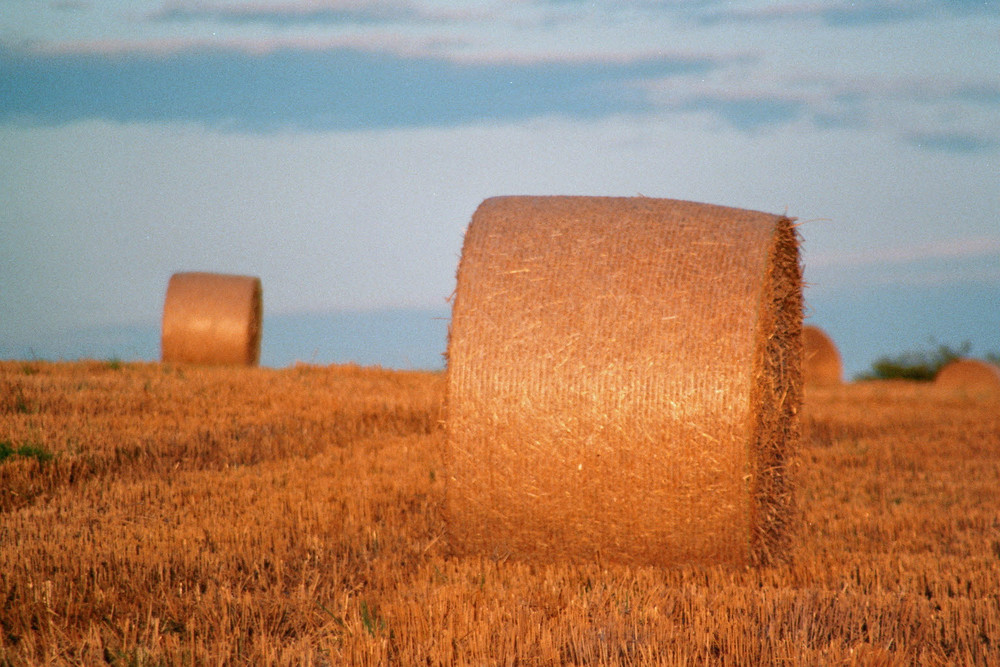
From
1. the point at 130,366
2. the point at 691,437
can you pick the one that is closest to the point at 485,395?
the point at 691,437

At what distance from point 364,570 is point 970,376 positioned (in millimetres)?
22865

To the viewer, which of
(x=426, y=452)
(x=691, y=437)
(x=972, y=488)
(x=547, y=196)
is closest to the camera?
(x=691, y=437)

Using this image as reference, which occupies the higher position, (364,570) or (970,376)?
(970,376)

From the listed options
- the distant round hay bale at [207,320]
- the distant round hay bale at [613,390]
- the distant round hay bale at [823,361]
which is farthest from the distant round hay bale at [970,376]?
the distant round hay bale at [613,390]

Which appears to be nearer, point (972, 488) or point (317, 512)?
point (317, 512)

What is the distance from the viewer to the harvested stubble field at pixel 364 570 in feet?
13.2

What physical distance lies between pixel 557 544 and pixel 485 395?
3.14 feet

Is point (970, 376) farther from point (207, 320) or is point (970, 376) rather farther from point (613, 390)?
point (613, 390)

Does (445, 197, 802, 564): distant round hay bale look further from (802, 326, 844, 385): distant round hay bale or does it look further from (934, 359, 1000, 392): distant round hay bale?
(934, 359, 1000, 392): distant round hay bale

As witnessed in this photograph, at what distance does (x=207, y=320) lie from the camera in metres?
16.3

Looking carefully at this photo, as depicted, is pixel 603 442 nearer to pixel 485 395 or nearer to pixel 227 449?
pixel 485 395

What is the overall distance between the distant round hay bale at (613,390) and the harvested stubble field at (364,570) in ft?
0.85

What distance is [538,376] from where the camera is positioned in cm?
531

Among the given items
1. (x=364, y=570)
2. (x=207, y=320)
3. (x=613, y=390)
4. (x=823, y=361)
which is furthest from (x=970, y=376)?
(x=364, y=570)
